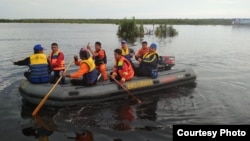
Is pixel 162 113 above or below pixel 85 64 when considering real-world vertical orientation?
below

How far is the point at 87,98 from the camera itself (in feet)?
28.7

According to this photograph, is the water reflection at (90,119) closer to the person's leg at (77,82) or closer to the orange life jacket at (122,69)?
the person's leg at (77,82)

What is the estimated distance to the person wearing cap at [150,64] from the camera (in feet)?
33.2

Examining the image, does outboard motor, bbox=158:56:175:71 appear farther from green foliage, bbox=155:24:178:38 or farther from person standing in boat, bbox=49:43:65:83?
green foliage, bbox=155:24:178:38

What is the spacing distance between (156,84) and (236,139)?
4.91 m

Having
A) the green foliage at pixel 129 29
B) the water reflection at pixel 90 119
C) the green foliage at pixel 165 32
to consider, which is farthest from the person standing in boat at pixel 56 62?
the green foliage at pixel 165 32

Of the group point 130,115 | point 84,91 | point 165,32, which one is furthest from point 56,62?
point 165,32

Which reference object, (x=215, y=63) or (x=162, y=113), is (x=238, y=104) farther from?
(x=215, y=63)

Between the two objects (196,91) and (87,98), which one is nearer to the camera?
(87,98)

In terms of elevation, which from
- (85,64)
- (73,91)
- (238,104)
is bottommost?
(238,104)

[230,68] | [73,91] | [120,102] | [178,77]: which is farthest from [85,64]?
[230,68]

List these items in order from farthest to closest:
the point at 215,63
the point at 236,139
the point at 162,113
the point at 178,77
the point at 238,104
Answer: the point at 215,63, the point at 178,77, the point at 238,104, the point at 162,113, the point at 236,139

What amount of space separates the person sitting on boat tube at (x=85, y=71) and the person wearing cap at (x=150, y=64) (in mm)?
2056

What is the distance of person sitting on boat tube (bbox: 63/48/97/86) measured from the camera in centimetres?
847
